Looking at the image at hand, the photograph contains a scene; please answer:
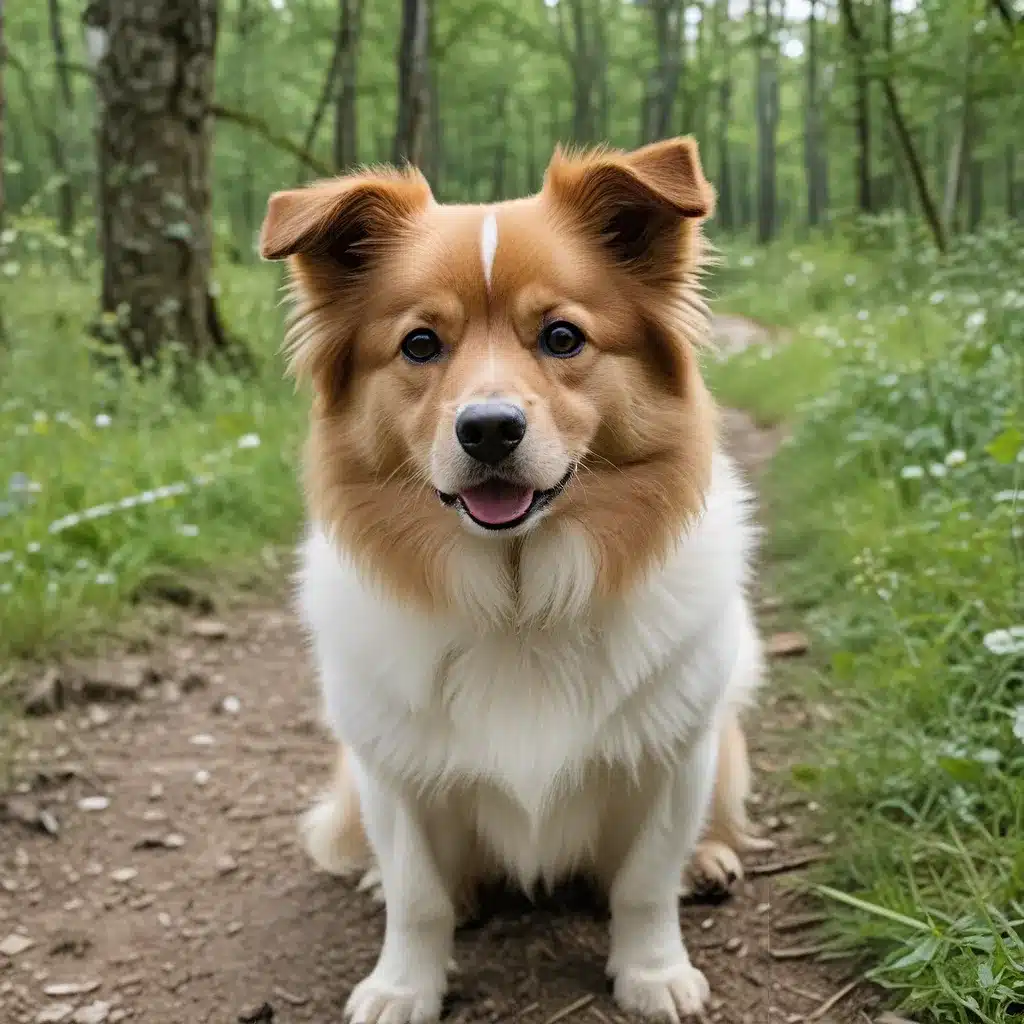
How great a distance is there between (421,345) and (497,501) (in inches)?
16.6

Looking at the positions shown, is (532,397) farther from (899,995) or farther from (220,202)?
(220,202)

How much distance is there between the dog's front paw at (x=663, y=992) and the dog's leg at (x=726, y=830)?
39 cm

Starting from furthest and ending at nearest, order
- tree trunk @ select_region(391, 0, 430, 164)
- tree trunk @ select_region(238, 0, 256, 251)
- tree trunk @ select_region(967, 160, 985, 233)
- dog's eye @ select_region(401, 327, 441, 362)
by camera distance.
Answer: tree trunk @ select_region(967, 160, 985, 233), tree trunk @ select_region(238, 0, 256, 251), tree trunk @ select_region(391, 0, 430, 164), dog's eye @ select_region(401, 327, 441, 362)

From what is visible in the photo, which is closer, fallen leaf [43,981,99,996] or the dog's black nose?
the dog's black nose

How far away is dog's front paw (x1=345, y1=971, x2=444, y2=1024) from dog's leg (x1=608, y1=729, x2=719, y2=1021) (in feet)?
1.51

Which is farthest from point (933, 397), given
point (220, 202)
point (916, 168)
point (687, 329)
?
point (220, 202)

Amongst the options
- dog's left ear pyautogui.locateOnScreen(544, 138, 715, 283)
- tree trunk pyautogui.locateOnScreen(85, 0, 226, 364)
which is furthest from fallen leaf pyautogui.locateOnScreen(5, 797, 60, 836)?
tree trunk pyautogui.locateOnScreen(85, 0, 226, 364)

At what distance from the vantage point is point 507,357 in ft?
7.17

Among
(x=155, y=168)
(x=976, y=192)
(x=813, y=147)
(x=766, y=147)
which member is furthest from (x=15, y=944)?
(x=976, y=192)

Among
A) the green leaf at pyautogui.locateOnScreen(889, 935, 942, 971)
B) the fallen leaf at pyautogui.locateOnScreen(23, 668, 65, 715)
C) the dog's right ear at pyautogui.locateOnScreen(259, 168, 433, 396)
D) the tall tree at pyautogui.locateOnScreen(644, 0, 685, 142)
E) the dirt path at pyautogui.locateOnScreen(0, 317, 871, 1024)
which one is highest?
the tall tree at pyautogui.locateOnScreen(644, 0, 685, 142)

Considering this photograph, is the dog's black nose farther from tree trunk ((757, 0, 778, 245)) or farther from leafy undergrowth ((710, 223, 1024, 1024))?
tree trunk ((757, 0, 778, 245))

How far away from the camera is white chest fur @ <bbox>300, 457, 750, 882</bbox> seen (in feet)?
7.36

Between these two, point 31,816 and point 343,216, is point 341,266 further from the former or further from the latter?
point 31,816

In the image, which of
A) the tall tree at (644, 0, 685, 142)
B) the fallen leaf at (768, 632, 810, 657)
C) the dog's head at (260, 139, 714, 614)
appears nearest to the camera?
the dog's head at (260, 139, 714, 614)
